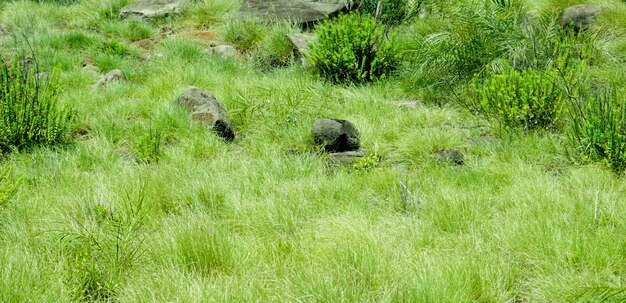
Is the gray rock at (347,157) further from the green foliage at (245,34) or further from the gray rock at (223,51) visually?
the green foliage at (245,34)

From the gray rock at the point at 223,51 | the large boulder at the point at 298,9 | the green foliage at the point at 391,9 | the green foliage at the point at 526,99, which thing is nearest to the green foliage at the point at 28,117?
the gray rock at the point at 223,51

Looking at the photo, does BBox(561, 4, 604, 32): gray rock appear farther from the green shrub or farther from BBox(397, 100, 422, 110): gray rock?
BBox(397, 100, 422, 110): gray rock

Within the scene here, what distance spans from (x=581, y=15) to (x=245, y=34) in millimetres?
5295

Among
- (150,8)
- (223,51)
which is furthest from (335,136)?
(150,8)

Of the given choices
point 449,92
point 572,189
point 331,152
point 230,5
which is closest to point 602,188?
point 572,189

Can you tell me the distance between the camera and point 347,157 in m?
5.34

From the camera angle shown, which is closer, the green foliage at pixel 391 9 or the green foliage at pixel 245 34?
the green foliage at pixel 245 34

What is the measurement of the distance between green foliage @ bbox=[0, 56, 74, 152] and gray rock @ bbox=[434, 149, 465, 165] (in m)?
3.60

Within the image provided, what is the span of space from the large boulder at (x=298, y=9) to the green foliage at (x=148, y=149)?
521 centimetres

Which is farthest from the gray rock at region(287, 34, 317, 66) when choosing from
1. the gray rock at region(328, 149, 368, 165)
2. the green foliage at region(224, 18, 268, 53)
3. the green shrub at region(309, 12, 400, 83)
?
the gray rock at region(328, 149, 368, 165)

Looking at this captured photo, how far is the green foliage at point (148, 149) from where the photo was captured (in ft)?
17.7

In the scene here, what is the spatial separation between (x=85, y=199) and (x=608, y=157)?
3.99 m

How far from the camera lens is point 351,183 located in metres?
4.67

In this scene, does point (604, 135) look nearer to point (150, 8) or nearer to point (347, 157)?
point (347, 157)
